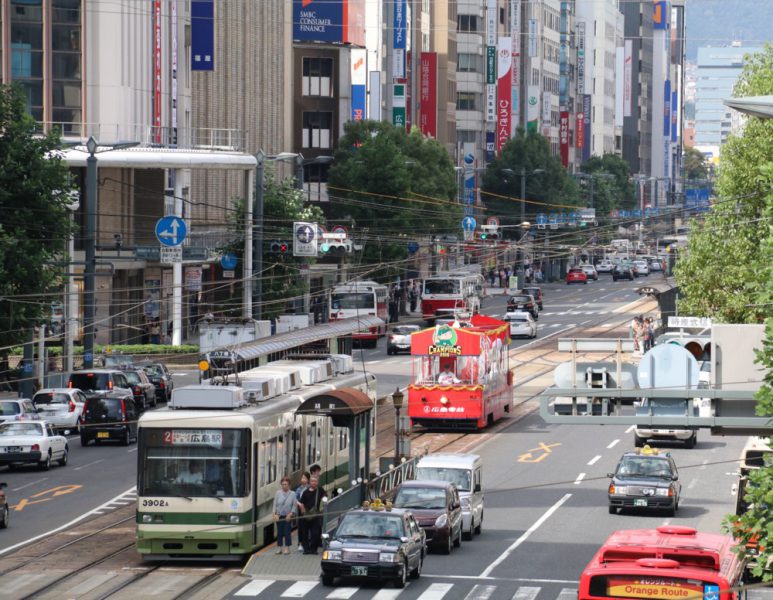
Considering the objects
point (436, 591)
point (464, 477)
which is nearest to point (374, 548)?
point (436, 591)

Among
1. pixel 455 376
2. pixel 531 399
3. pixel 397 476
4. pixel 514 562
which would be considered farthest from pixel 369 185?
pixel 514 562

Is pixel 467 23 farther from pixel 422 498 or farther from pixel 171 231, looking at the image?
pixel 422 498

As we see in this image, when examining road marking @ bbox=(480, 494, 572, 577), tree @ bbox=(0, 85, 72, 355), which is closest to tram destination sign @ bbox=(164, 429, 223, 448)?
road marking @ bbox=(480, 494, 572, 577)

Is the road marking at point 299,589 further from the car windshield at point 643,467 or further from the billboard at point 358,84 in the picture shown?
the billboard at point 358,84

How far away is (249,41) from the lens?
10338 cm

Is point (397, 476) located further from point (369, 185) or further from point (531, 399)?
point (369, 185)

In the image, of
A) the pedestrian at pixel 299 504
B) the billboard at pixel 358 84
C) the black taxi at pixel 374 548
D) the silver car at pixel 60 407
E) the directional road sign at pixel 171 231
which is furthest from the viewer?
the billboard at pixel 358 84

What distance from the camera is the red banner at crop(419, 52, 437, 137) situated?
5497 inches

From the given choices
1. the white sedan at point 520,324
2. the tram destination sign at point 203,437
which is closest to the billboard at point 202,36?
the white sedan at point 520,324

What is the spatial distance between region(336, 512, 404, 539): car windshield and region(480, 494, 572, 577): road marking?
2.11m

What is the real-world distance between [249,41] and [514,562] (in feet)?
242

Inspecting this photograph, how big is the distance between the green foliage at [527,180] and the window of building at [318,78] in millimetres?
22164

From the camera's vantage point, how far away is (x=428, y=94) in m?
142

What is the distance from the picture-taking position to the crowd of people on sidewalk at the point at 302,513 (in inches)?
1283
